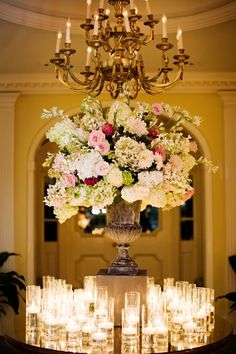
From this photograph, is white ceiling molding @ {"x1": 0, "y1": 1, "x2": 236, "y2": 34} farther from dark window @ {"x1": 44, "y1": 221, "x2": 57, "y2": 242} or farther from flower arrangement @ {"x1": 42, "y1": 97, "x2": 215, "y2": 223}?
dark window @ {"x1": 44, "y1": 221, "x2": 57, "y2": 242}

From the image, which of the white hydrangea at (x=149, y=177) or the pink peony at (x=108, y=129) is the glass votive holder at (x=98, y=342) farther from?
the pink peony at (x=108, y=129)

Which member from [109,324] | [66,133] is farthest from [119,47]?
[109,324]

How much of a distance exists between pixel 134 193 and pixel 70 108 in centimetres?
420

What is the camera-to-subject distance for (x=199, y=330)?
2.96 m

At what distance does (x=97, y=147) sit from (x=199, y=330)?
1018 millimetres

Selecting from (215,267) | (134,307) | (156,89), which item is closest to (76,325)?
(134,307)

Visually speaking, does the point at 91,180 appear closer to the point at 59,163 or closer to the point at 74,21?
the point at 59,163

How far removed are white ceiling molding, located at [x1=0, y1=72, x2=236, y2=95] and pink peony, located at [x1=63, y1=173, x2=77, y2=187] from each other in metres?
3.98

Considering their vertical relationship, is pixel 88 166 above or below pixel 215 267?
above

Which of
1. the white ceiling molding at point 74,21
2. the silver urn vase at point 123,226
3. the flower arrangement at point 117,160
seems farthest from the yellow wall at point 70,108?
the silver urn vase at point 123,226

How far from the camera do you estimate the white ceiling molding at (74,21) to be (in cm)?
535

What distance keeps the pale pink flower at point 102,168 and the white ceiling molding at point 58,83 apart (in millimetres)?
4088

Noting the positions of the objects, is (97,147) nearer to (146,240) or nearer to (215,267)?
(215,267)

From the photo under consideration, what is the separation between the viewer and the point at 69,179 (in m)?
3.12
